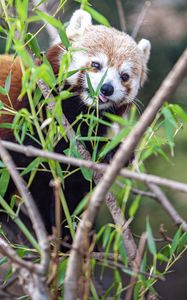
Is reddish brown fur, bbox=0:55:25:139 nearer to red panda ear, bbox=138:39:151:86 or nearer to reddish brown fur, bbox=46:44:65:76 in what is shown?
reddish brown fur, bbox=46:44:65:76

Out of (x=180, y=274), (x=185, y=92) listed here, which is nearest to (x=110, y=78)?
(x=185, y=92)

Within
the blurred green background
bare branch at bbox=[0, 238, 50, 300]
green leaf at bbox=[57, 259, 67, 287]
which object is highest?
bare branch at bbox=[0, 238, 50, 300]

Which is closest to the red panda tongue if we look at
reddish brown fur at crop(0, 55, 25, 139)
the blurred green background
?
reddish brown fur at crop(0, 55, 25, 139)

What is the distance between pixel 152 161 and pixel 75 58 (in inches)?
50.4

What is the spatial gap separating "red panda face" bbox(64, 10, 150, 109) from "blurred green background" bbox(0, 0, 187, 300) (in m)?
0.76

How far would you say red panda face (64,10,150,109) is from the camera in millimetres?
3244

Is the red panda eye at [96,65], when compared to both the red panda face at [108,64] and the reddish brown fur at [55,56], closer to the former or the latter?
the red panda face at [108,64]

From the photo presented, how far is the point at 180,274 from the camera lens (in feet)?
16.5

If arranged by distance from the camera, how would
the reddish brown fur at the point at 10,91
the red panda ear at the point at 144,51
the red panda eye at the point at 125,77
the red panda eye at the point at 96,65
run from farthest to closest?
the red panda ear at the point at 144,51 < the red panda eye at the point at 125,77 < the red panda eye at the point at 96,65 < the reddish brown fur at the point at 10,91

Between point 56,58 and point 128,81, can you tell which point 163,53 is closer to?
point 128,81

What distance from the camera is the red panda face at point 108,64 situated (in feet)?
10.6

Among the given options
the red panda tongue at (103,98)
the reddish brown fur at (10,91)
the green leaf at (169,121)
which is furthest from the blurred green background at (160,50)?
the green leaf at (169,121)

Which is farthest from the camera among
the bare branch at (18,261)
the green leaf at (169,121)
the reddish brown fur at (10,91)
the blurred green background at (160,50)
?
the blurred green background at (160,50)

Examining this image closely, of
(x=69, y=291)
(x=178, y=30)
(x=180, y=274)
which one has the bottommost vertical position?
(x=180, y=274)
